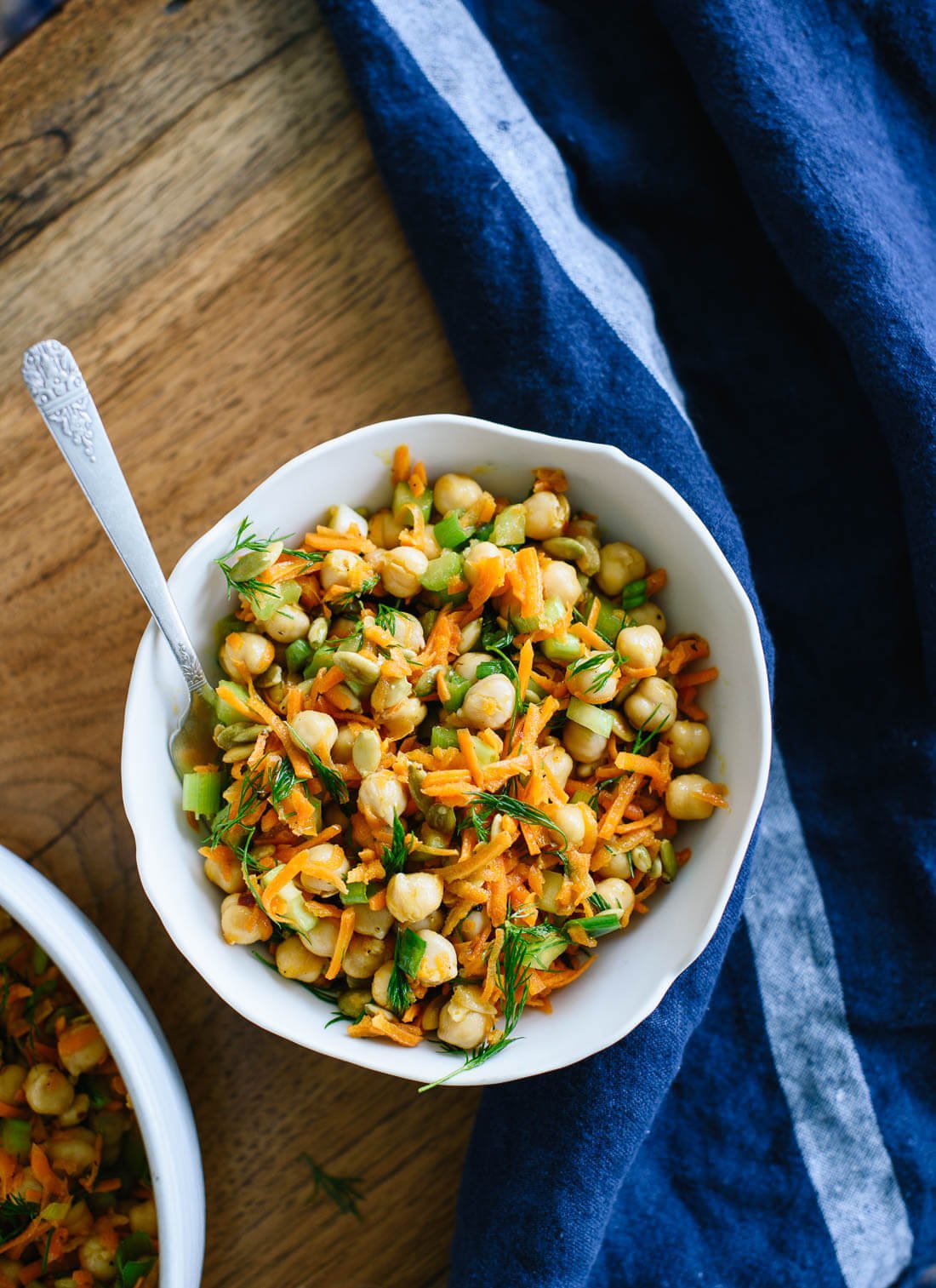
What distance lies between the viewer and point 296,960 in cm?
143

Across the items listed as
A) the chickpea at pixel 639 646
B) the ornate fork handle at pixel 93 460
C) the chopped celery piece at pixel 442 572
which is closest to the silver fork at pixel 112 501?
the ornate fork handle at pixel 93 460

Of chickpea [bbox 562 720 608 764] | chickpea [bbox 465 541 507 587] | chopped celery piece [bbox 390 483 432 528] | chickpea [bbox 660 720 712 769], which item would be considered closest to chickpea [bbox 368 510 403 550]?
chopped celery piece [bbox 390 483 432 528]

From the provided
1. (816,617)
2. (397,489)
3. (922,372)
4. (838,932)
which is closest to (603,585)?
(397,489)

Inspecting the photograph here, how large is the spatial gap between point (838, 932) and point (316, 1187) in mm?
951

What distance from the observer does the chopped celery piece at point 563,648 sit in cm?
142

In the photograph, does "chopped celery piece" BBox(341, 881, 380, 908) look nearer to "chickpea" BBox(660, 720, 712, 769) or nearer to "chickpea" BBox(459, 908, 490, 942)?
"chickpea" BBox(459, 908, 490, 942)

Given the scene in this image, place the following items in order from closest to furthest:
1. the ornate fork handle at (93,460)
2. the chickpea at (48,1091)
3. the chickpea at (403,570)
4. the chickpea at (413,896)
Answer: the ornate fork handle at (93,460) < the chickpea at (413,896) < the chickpea at (403,570) < the chickpea at (48,1091)

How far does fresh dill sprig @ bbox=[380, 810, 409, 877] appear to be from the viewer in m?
1.35

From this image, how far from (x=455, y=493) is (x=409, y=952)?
0.62 metres

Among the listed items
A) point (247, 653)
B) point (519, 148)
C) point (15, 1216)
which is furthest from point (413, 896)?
point (519, 148)

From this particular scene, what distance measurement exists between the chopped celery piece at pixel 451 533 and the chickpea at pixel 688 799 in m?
0.44

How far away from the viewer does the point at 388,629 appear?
4.69 ft

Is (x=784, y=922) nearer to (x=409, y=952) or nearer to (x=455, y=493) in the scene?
(x=409, y=952)

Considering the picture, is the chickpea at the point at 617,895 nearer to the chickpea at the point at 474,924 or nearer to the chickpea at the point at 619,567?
the chickpea at the point at 474,924
